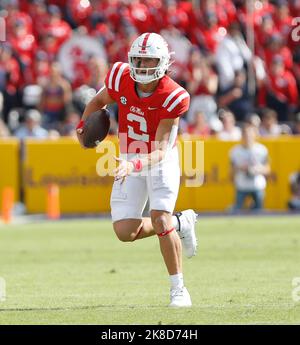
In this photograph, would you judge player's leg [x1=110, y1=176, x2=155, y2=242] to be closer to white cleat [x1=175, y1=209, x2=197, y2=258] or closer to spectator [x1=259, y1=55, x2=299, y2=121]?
white cleat [x1=175, y1=209, x2=197, y2=258]

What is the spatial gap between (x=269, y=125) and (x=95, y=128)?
9947 millimetres

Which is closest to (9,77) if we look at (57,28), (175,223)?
(57,28)

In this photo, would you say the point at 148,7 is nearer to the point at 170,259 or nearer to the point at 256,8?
the point at 256,8

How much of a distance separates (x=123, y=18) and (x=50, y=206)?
355 cm

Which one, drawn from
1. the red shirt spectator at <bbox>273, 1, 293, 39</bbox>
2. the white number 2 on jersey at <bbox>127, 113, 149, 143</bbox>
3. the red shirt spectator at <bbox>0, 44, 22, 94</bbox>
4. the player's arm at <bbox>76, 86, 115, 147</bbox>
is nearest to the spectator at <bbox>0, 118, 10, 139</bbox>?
the red shirt spectator at <bbox>0, 44, 22, 94</bbox>

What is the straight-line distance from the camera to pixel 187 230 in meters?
8.20

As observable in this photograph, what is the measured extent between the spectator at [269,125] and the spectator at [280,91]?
0.32m

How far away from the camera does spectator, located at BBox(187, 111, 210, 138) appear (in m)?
17.3

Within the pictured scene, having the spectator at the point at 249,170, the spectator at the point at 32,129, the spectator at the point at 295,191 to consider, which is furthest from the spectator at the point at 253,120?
the spectator at the point at 32,129

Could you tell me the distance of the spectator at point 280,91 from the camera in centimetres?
1770

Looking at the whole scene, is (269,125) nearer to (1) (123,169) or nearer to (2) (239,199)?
(2) (239,199)

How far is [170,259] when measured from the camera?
755 centimetres

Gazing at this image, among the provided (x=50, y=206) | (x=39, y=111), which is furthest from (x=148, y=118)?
(x=39, y=111)

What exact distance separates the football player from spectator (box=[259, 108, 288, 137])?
31.8 feet
